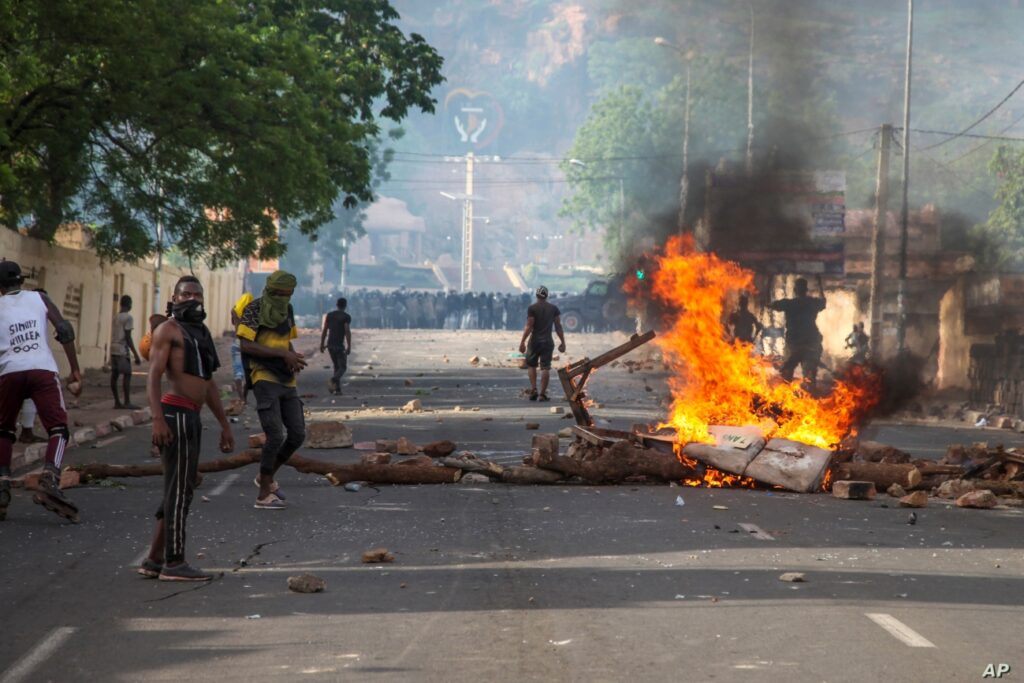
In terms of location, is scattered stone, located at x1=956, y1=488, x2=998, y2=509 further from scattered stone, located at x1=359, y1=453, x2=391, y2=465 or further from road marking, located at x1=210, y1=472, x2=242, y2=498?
road marking, located at x1=210, y1=472, x2=242, y2=498

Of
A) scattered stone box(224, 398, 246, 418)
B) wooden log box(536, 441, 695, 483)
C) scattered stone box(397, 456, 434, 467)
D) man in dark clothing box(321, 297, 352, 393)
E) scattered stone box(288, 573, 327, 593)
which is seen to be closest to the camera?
scattered stone box(288, 573, 327, 593)

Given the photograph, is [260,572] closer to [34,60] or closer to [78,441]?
[78,441]

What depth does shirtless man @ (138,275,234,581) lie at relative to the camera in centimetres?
858

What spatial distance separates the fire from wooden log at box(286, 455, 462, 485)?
7.57 ft

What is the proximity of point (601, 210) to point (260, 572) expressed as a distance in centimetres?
9452

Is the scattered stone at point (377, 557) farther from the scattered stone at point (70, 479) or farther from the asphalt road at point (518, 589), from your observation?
the scattered stone at point (70, 479)

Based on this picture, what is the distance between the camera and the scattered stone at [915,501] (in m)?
12.6

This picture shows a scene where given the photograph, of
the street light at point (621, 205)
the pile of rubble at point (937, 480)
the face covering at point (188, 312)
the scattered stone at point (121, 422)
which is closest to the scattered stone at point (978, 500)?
the pile of rubble at point (937, 480)

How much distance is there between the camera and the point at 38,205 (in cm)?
2695

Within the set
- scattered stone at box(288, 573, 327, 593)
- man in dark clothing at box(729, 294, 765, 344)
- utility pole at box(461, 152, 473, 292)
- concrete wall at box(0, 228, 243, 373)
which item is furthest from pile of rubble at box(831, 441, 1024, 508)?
utility pole at box(461, 152, 473, 292)

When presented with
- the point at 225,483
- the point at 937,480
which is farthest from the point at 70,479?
the point at 937,480

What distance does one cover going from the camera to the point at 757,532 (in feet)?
35.4

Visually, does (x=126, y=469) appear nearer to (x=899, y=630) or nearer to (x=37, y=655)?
(x=37, y=655)

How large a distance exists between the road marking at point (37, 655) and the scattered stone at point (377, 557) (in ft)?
7.70
